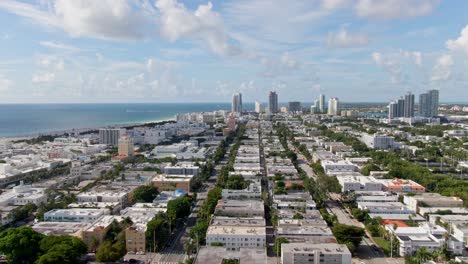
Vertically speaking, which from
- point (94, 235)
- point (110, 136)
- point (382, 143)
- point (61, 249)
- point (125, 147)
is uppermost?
point (110, 136)

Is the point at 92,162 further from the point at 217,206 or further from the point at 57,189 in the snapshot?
the point at 217,206

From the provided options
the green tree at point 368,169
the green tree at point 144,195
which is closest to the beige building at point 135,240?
the green tree at point 144,195

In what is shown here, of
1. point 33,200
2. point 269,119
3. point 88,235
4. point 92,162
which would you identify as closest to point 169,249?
point 88,235

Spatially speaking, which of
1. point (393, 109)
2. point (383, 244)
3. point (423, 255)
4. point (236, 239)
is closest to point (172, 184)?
point (236, 239)

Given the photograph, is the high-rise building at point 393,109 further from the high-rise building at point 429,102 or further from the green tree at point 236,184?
the green tree at point 236,184

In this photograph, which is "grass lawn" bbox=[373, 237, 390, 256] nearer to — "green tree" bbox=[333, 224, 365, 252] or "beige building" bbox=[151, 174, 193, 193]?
"green tree" bbox=[333, 224, 365, 252]

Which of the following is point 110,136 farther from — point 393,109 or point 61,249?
point 393,109
